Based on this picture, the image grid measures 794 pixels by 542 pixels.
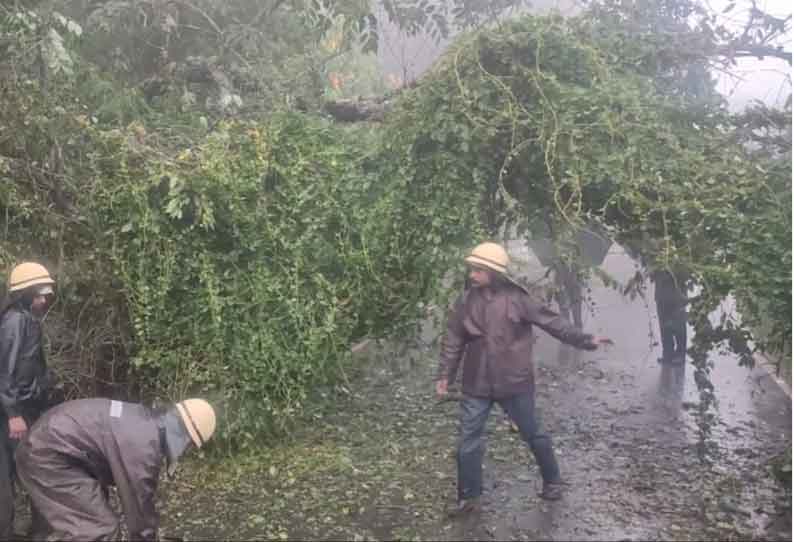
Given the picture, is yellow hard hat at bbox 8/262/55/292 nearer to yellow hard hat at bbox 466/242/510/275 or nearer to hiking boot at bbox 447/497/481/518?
yellow hard hat at bbox 466/242/510/275

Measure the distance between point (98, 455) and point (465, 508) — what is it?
91.2 inches

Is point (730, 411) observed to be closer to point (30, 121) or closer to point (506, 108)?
point (506, 108)

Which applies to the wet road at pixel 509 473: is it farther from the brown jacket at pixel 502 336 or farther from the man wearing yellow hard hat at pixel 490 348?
the brown jacket at pixel 502 336

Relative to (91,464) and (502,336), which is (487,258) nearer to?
(502,336)

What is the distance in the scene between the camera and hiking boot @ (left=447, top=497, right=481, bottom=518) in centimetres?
491

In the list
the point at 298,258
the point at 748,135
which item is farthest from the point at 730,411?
the point at 298,258

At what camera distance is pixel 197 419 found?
3.59 metres

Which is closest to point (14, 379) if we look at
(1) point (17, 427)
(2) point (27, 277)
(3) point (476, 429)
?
(1) point (17, 427)

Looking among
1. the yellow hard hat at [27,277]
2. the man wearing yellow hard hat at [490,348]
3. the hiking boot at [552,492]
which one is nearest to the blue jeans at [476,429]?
the man wearing yellow hard hat at [490,348]

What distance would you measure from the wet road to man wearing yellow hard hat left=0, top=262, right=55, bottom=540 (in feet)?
3.24

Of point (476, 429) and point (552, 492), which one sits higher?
point (476, 429)

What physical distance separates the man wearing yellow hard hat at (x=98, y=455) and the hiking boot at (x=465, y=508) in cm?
194

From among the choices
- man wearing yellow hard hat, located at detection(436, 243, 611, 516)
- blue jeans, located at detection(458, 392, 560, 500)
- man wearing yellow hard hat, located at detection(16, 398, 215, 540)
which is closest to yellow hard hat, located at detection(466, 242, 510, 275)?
man wearing yellow hard hat, located at detection(436, 243, 611, 516)

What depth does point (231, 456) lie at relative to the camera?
5707mm
